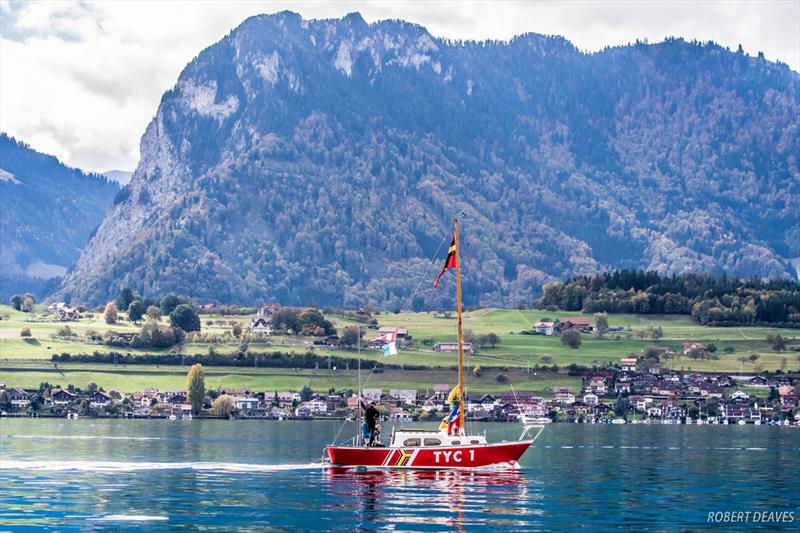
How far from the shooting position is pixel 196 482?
315 feet

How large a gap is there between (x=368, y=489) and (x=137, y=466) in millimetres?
25310

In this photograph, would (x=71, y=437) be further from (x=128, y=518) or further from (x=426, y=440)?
(x=128, y=518)

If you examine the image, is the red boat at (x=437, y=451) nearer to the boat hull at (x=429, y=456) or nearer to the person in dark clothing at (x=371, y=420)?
the boat hull at (x=429, y=456)

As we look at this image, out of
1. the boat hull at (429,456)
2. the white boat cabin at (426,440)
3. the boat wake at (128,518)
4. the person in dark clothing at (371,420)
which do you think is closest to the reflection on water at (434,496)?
the boat hull at (429,456)

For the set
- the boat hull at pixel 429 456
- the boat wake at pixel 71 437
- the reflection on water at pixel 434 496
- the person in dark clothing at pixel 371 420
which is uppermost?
the person in dark clothing at pixel 371 420

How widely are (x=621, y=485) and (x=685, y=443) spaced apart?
5819 cm

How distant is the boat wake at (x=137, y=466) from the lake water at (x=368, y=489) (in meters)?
0.15

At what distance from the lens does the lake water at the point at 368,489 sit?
76.3 metres

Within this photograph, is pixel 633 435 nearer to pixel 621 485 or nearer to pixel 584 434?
pixel 584 434

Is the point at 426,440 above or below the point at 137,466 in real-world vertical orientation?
above

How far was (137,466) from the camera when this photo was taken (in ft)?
357

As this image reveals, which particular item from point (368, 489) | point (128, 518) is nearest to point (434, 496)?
point (368, 489)

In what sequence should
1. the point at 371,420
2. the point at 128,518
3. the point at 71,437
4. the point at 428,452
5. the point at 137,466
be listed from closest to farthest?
the point at 128,518
the point at 428,452
the point at 371,420
the point at 137,466
the point at 71,437

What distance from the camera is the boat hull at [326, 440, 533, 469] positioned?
10194 cm
